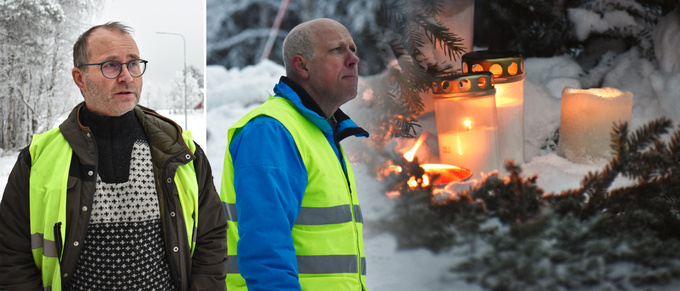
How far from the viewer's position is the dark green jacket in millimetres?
1141

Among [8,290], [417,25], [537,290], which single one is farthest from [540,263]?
[8,290]

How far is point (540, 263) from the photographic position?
2.22m

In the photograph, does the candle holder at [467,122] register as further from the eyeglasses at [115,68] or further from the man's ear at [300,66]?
the eyeglasses at [115,68]

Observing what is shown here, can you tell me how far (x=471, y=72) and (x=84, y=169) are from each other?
1315 mm

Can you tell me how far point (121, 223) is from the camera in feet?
3.91

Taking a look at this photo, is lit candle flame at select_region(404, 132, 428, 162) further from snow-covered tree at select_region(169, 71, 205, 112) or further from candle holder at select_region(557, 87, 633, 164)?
snow-covered tree at select_region(169, 71, 205, 112)

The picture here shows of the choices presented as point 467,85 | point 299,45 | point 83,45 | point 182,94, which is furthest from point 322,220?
point 182,94

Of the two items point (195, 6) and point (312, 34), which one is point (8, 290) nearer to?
point (312, 34)

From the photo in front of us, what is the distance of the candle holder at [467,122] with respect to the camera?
2115 millimetres

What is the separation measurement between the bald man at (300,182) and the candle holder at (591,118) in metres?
1.15

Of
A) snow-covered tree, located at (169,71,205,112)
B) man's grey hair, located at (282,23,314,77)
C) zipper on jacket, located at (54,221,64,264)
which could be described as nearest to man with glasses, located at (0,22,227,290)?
zipper on jacket, located at (54,221,64,264)

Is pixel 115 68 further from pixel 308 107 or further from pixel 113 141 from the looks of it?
pixel 308 107

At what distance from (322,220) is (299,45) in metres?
0.35

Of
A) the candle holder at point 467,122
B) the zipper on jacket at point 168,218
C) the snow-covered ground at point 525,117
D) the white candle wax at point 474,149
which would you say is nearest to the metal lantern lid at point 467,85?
the candle holder at point 467,122
